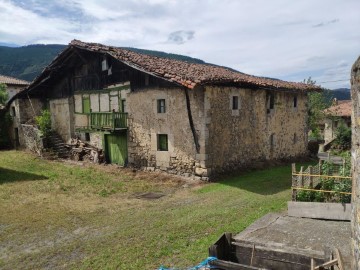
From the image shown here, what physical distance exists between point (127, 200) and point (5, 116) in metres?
18.2

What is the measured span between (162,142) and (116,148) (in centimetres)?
365

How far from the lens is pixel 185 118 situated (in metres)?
13.9

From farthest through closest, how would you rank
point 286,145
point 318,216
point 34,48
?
point 34,48 → point 286,145 → point 318,216

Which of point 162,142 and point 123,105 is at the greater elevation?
point 123,105

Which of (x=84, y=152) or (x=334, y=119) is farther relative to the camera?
(x=334, y=119)

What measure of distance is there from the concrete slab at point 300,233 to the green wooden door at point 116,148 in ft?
34.9

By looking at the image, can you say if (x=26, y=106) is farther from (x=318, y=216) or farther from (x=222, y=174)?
(x=318, y=216)

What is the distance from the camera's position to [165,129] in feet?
48.2

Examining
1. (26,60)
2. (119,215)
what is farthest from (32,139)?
(26,60)

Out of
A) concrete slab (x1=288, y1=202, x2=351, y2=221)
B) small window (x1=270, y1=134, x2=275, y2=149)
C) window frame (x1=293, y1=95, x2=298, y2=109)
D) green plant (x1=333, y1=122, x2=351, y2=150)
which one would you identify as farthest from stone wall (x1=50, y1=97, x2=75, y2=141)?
green plant (x1=333, y1=122, x2=351, y2=150)

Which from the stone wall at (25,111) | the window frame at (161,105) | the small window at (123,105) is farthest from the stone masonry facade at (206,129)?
the stone wall at (25,111)

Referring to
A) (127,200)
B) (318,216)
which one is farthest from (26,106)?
(318,216)

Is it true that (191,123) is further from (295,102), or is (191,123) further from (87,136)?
(295,102)

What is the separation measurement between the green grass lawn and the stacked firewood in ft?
9.67
